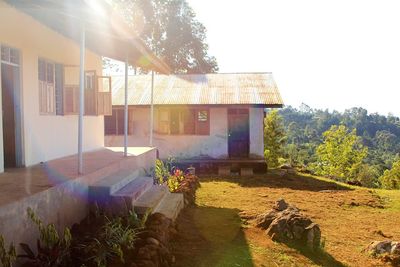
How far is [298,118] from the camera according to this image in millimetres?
107938

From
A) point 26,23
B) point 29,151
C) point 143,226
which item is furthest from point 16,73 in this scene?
point 143,226

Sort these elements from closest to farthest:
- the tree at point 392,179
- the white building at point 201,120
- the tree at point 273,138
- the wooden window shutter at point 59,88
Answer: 1. the wooden window shutter at point 59,88
2. the white building at point 201,120
3. the tree at point 273,138
4. the tree at point 392,179

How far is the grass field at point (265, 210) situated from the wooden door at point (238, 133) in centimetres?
260

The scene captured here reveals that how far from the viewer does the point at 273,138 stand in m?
26.2

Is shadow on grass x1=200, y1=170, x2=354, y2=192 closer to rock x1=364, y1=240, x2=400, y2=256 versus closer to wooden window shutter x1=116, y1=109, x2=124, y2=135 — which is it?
wooden window shutter x1=116, y1=109, x2=124, y2=135

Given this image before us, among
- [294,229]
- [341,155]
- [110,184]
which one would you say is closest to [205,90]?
[110,184]

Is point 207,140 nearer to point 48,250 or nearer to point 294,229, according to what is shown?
point 294,229

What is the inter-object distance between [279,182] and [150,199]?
802 cm

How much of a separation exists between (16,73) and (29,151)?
1573 millimetres

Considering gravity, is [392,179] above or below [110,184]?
below

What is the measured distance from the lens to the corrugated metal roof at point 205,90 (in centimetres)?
1617

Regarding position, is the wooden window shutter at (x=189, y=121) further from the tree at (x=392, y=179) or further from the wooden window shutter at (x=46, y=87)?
the tree at (x=392, y=179)

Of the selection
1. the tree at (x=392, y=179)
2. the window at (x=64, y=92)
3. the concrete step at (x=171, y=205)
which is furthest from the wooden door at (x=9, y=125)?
the tree at (x=392, y=179)

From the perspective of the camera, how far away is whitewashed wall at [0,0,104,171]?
7.40 metres
